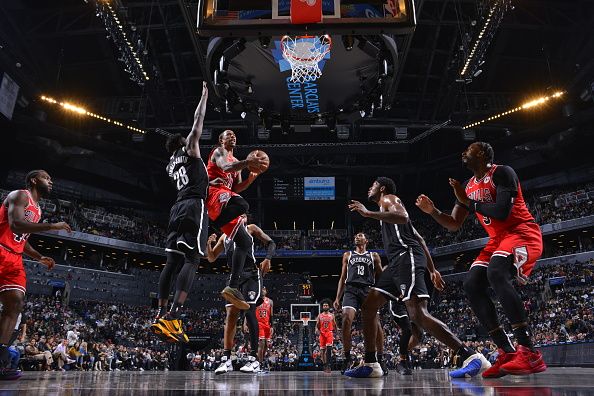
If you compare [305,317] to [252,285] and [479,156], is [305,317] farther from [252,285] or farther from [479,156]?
[479,156]

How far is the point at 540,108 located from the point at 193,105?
Result: 1700 centimetres

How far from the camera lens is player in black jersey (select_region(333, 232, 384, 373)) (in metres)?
6.71

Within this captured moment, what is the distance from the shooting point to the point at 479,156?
14.5 ft

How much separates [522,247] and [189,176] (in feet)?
10.7

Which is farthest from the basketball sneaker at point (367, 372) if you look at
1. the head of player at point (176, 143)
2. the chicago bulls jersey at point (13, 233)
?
the chicago bulls jersey at point (13, 233)

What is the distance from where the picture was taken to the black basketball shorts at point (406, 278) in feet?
16.6

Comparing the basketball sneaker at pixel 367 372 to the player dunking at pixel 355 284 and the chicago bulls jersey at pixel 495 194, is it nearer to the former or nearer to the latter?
the player dunking at pixel 355 284

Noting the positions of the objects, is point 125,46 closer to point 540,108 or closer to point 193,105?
point 193,105

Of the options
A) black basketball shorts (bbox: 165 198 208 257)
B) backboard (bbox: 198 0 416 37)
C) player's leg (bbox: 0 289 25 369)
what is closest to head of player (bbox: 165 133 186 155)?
black basketball shorts (bbox: 165 198 208 257)

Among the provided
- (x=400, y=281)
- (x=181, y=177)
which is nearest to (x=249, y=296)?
(x=400, y=281)

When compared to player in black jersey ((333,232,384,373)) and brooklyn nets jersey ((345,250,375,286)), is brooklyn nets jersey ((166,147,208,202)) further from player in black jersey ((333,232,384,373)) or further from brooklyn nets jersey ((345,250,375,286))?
brooklyn nets jersey ((345,250,375,286))

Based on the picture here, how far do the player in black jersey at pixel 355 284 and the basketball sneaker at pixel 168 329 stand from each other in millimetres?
2899

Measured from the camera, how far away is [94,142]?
23938 mm

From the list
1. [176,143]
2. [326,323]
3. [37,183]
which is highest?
[176,143]
